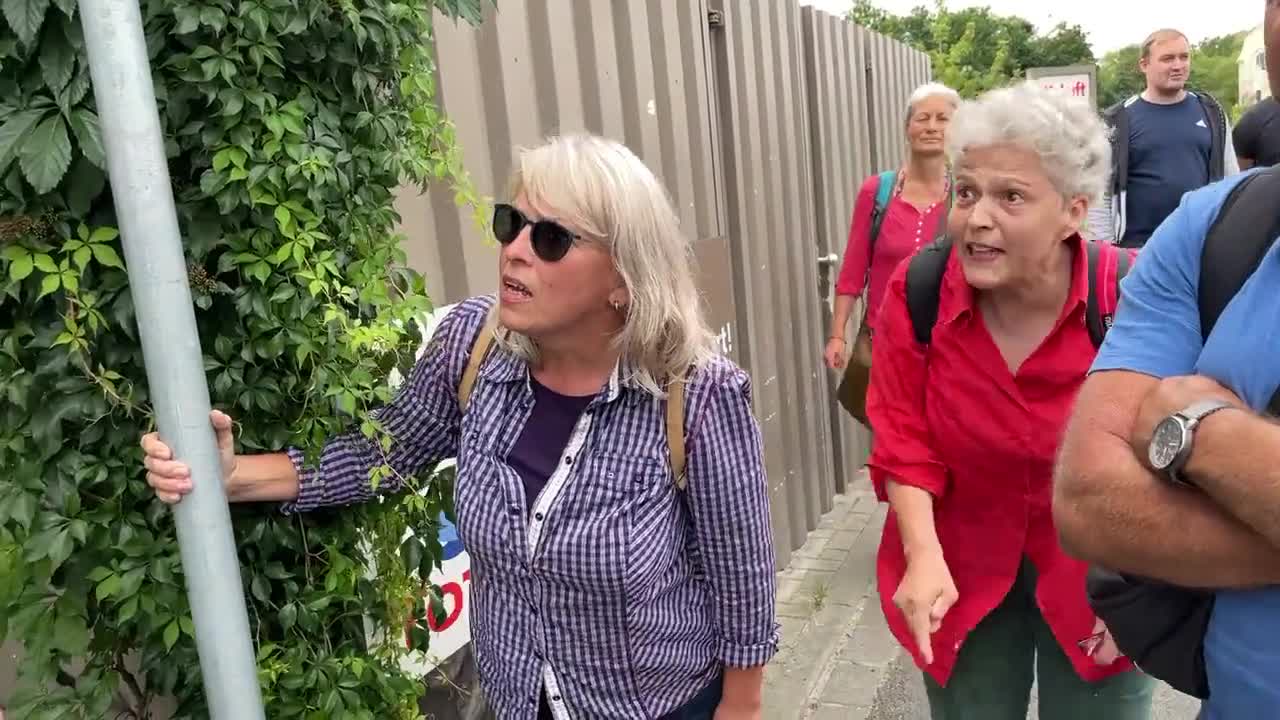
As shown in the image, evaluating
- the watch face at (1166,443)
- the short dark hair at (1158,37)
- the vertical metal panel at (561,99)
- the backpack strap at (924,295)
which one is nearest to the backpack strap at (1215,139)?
the short dark hair at (1158,37)

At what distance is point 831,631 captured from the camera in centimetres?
458

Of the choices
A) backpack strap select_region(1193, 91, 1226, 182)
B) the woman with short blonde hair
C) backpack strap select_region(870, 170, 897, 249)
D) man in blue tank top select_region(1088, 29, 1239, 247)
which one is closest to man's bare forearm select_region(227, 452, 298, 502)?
the woman with short blonde hair

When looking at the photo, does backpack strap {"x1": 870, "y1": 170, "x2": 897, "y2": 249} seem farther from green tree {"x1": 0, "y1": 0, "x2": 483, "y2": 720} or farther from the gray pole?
the gray pole

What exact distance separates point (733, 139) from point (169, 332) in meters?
3.73

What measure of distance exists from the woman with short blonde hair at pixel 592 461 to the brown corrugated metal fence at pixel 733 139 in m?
0.77

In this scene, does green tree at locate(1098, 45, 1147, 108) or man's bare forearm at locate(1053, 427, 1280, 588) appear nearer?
man's bare forearm at locate(1053, 427, 1280, 588)

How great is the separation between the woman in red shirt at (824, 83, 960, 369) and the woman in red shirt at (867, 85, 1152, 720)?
1.87 metres

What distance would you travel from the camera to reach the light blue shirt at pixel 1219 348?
4.30ft

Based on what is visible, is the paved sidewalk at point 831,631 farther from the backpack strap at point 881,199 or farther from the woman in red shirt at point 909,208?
the backpack strap at point 881,199

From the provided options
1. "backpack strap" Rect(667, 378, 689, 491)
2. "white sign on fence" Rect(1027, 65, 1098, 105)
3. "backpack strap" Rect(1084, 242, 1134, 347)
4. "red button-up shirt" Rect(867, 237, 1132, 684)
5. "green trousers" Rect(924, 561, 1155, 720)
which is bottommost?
"green trousers" Rect(924, 561, 1155, 720)

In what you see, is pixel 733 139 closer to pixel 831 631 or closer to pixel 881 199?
pixel 881 199

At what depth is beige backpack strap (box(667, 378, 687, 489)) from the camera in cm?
188

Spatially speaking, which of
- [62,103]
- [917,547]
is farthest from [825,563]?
[62,103]

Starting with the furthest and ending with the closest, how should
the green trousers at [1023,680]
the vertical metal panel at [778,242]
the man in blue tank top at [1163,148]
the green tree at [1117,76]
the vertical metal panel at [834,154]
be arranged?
the green tree at [1117,76], the vertical metal panel at [834,154], the man in blue tank top at [1163,148], the vertical metal panel at [778,242], the green trousers at [1023,680]
